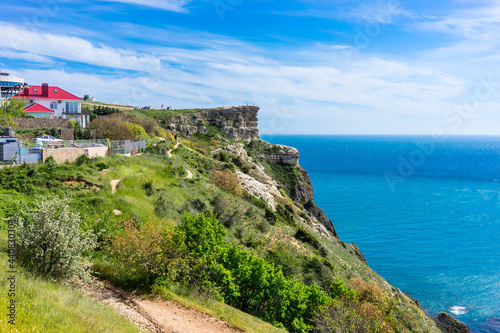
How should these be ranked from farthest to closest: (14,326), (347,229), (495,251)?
(347,229)
(495,251)
(14,326)

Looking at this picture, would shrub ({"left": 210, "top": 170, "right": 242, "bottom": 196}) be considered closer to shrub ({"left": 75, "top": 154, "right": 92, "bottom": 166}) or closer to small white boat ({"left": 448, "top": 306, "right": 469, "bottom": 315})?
shrub ({"left": 75, "top": 154, "right": 92, "bottom": 166})

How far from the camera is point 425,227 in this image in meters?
A: 67.2

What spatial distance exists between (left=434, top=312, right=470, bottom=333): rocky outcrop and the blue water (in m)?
2.71

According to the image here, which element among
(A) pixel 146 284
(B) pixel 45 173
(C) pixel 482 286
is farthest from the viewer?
(C) pixel 482 286

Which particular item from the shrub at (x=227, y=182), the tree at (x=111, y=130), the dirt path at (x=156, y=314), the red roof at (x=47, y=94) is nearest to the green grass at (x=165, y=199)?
the dirt path at (x=156, y=314)

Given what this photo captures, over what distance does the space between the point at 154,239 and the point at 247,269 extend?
5.82m

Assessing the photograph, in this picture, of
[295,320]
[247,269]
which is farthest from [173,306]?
[295,320]

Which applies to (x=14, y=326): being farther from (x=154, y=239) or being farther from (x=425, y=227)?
(x=425, y=227)

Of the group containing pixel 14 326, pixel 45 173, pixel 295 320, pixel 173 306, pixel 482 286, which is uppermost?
pixel 45 173

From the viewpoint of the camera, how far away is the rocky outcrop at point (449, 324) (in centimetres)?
3316

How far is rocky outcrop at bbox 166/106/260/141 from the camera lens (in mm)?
94738

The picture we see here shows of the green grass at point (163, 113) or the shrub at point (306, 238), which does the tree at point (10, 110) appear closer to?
the shrub at point (306, 238)

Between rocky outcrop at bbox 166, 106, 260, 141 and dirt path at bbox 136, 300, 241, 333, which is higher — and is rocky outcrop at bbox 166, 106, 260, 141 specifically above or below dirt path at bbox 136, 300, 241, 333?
above

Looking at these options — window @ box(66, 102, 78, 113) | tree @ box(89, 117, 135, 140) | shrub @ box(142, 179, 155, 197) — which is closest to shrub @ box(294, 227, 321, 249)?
shrub @ box(142, 179, 155, 197)
